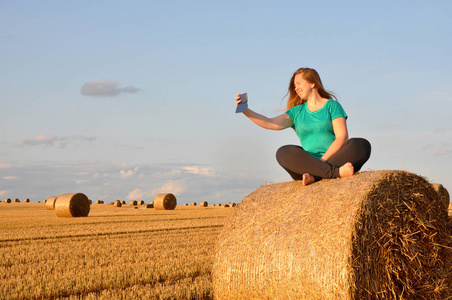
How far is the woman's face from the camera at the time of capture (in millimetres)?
5039

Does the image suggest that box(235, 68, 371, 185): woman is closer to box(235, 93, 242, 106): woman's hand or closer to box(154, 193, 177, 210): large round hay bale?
box(235, 93, 242, 106): woman's hand

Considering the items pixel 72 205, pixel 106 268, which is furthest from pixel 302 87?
pixel 72 205

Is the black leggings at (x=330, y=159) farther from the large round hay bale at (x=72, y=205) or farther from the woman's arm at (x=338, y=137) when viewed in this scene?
the large round hay bale at (x=72, y=205)

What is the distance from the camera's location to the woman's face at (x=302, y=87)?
5039mm

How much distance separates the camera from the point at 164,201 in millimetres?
25812

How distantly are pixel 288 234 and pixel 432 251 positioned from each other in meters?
1.66

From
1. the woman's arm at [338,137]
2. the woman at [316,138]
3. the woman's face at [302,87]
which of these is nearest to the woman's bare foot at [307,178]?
the woman at [316,138]

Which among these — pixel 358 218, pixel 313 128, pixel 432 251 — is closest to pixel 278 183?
pixel 313 128

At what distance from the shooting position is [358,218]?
4309mm

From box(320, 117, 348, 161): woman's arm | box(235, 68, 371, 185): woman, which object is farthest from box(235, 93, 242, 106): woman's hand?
box(320, 117, 348, 161): woman's arm

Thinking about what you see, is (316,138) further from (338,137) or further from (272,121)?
(272,121)

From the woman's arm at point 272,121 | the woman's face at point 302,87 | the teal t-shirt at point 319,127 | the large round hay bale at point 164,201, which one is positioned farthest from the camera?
the large round hay bale at point 164,201

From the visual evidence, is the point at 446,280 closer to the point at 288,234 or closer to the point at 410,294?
the point at 410,294

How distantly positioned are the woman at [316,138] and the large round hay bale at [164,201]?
69.3 ft
